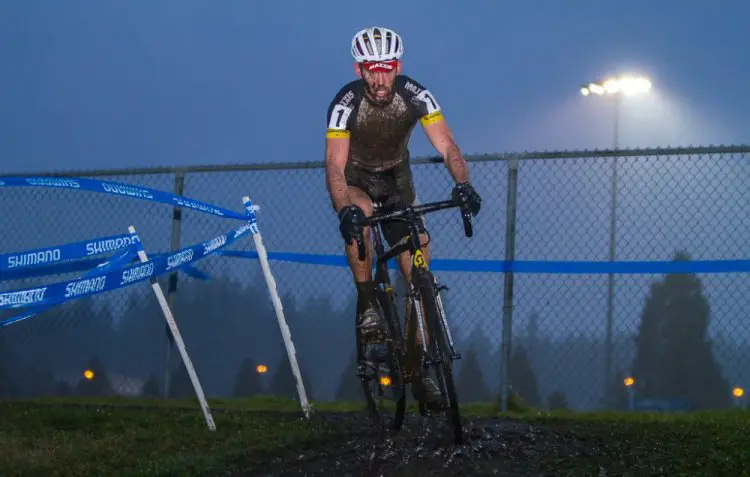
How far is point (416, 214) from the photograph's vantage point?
6.55 meters

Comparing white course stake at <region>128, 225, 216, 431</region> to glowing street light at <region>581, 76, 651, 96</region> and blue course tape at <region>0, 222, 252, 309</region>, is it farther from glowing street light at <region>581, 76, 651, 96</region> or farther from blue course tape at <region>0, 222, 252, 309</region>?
glowing street light at <region>581, 76, 651, 96</region>

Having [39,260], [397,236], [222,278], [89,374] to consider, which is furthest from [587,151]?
[89,374]

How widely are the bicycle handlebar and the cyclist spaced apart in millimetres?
239

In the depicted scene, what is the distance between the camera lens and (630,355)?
12.0m

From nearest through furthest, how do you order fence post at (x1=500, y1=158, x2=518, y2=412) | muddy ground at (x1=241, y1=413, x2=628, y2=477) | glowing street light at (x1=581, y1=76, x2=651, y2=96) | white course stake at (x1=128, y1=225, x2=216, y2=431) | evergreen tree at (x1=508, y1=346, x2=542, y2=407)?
muddy ground at (x1=241, y1=413, x2=628, y2=477), white course stake at (x1=128, y1=225, x2=216, y2=431), fence post at (x1=500, y1=158, x2=518, y2=412), evergreen tree at (x1=508, y1=346, x2=542, y2=407), glowing street light at (x1=581, y1=76, x2=651, y2=96)

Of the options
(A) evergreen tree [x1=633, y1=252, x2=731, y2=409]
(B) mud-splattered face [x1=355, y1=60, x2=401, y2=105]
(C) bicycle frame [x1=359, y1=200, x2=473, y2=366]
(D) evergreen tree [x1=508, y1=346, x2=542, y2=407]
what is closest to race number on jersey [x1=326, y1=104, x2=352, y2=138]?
(B) mud-splattered face [x1=355, y1=60, x2=401, y2=105]

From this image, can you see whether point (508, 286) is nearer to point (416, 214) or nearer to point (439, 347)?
point (416, 214)

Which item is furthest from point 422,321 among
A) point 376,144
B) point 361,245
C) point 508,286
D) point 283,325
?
point 508,286

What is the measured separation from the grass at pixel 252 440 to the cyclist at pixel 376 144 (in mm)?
981

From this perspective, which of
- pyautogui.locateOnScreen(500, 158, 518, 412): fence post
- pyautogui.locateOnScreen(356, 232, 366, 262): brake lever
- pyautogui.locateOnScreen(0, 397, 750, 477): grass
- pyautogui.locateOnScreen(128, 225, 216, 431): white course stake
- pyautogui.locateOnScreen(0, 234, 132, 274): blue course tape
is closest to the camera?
pyautogui.locateOnScreen(0, 397, 750, 477): grass

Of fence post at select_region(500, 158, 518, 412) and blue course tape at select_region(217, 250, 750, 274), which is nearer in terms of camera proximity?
blue course tape at select_region(217, 250, 750, 274)

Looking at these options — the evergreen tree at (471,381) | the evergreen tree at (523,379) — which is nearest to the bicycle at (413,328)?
the evergreen tree at (523,379)

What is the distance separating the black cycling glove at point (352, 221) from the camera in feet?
21.1

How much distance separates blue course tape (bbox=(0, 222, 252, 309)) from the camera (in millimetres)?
6828
